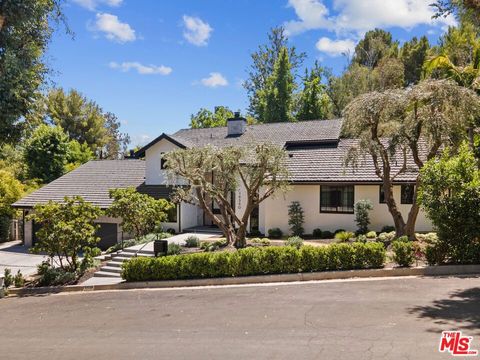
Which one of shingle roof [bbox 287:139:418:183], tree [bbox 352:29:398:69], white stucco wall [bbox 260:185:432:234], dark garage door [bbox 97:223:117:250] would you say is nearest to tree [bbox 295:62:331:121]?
tree [bbox 352:29:398:69]

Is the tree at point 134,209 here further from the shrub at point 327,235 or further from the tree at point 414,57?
the tree at point 414,57

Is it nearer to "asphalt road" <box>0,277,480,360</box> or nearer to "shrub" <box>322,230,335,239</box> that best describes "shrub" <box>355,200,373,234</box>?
"shrub" <box>322,230,335,239</box>

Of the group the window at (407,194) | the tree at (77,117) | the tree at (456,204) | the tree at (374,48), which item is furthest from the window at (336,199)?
the tree at (77,117)

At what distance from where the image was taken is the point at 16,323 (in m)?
10.9

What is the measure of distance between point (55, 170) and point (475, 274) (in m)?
31.6

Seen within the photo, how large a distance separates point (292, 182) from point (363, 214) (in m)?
3.88

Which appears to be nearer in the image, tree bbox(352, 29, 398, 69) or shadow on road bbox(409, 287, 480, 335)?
shadow on road bbox(409, 287, 480, 335)

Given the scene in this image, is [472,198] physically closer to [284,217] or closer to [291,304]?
[291,304]

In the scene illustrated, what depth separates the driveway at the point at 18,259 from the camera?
1961cm

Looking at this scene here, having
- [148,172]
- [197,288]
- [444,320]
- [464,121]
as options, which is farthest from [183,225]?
[444,320]

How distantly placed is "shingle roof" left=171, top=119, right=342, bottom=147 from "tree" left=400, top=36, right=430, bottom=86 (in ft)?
79.6

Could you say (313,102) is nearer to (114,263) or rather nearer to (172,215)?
(172,215)

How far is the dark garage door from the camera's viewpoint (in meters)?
23.4

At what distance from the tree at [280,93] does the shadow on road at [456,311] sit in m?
35.3
